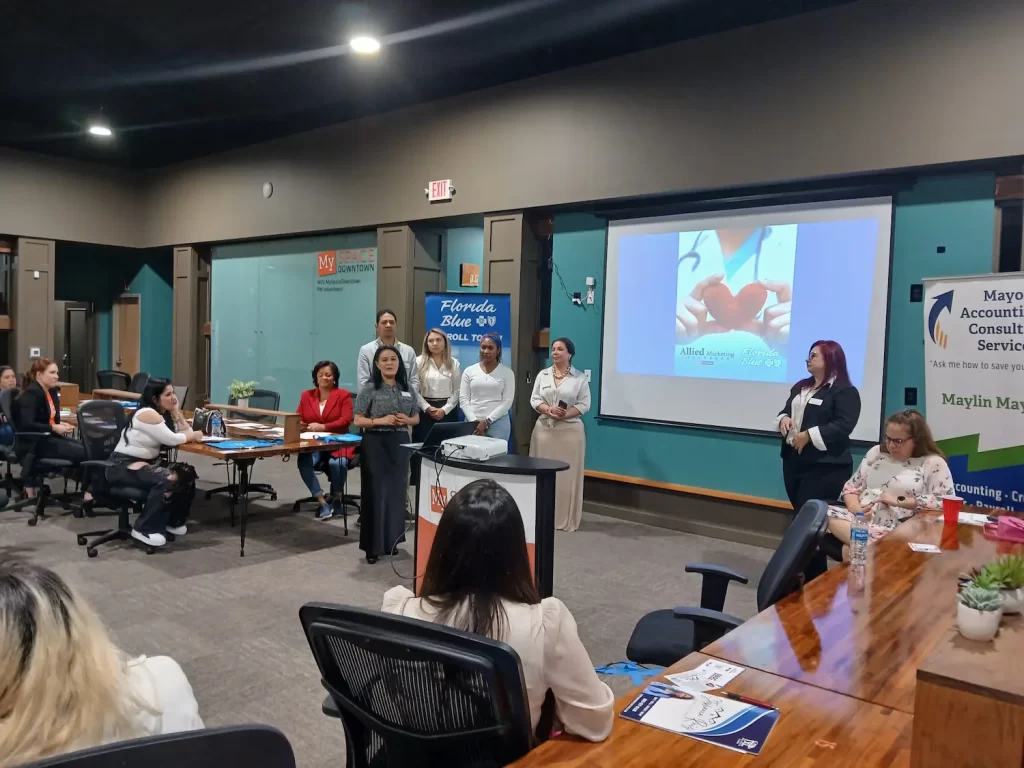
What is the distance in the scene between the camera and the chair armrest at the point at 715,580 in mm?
2669

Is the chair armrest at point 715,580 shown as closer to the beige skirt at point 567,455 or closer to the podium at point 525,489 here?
the podium at point 525,489

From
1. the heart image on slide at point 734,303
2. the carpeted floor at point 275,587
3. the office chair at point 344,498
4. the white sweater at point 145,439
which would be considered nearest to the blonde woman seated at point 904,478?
the carpeted floor at point 275,587

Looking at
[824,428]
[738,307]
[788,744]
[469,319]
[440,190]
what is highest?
[440,190]

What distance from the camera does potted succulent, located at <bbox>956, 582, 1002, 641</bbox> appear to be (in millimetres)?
1622

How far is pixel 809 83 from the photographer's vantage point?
502cm

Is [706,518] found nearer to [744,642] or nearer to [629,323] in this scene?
[629,323]

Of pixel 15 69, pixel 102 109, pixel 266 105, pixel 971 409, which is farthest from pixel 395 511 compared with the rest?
pixel 102 109

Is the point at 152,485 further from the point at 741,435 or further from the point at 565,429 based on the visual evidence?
the point at 741,435

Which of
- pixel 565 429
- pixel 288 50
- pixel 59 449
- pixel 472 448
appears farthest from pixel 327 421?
pixel 288 50

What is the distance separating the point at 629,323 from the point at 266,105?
4.28 metres

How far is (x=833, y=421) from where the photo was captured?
424 cm

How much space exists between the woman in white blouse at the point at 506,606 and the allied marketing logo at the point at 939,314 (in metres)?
3.60

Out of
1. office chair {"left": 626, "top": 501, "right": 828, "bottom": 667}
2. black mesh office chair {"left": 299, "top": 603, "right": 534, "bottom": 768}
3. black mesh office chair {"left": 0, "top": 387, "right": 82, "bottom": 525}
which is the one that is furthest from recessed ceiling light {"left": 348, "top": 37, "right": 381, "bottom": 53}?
black mesh office chair {"left": 299, "top": 603, "right": 534, "bottom": 768}

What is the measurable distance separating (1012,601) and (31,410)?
6086 mm
